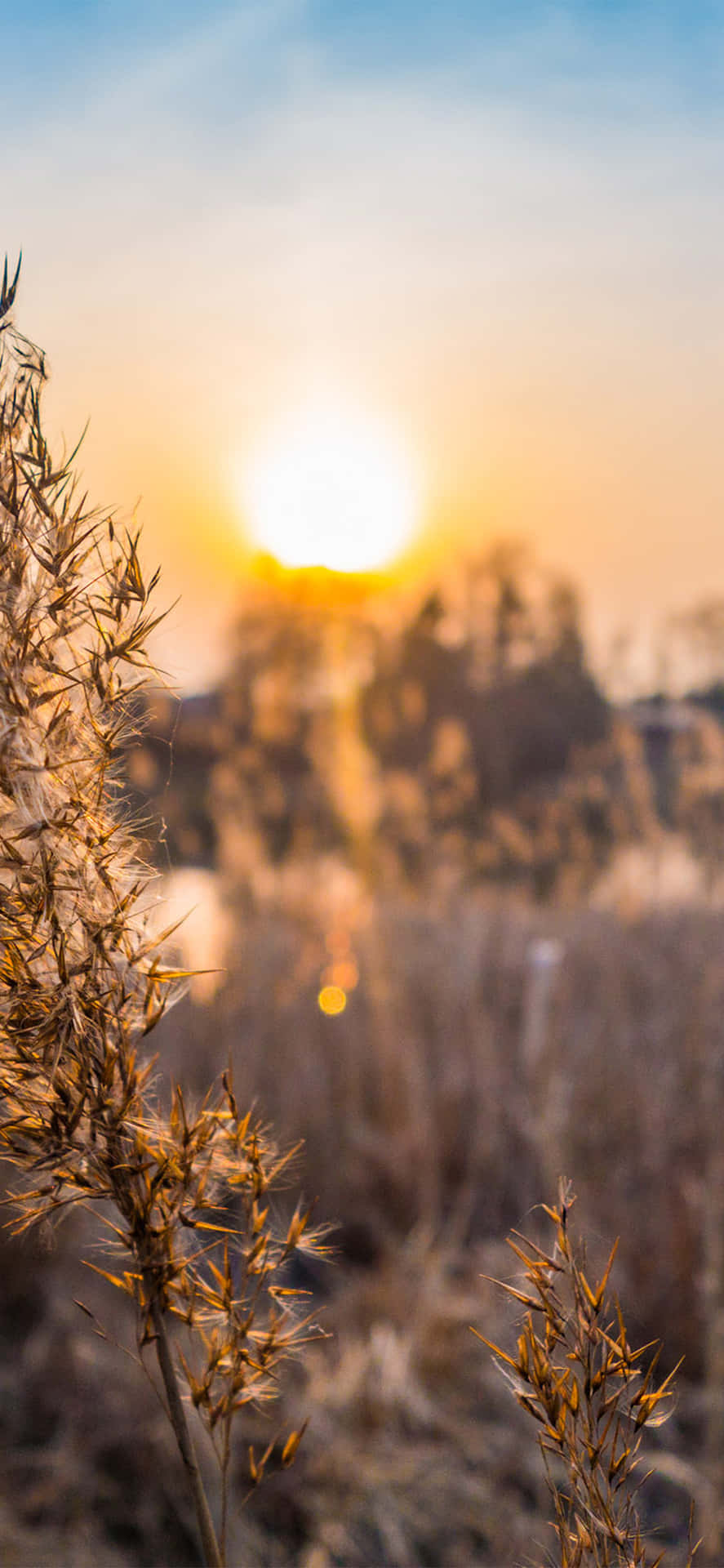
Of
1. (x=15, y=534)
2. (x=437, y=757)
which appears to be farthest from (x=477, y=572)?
(x=15, y=534)

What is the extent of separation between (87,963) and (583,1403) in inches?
13.9

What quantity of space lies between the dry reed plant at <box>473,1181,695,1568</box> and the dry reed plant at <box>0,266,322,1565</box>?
0.13 metres

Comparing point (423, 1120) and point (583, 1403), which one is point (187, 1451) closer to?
point (583, 1403)

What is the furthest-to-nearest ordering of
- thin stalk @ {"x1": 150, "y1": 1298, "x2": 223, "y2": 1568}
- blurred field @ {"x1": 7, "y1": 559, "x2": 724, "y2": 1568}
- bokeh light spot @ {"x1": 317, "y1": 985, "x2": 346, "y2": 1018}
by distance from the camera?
1. bokeh light spot @ {"x1": 317, "y1": 985, "x2": 346, "y2": 1018}
2. blurred field @ {"x1": 7, "y1": 559, "x2": 724, "y2": 1568}
3. thin stalk @ {"x1": 150, "y1": 1298, "x2": 223, "y2": 1568}

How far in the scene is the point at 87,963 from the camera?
0.57 metres

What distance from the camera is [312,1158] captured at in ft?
15.4

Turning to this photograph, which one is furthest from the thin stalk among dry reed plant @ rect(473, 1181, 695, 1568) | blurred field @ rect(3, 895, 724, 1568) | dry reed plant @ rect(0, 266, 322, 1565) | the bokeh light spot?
the bokeh light spot

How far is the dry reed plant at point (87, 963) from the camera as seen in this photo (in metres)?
0.56

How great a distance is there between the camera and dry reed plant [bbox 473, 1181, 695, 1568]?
1.78ft

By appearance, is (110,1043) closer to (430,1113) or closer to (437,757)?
(430,1113)

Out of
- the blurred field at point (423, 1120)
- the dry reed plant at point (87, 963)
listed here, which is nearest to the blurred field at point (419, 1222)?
the blurred field at point (423, 1120)

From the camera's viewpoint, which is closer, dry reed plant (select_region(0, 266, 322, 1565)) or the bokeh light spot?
dry reed plant (select_region(0, 266, 322, 1565))

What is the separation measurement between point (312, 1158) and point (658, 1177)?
4.75 feet

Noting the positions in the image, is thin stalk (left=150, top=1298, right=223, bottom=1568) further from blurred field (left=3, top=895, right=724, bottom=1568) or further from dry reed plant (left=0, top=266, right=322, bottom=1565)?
blurred field (left=3, top=895, right=724, bottom=1568)
